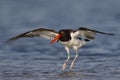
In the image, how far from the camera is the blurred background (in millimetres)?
12750

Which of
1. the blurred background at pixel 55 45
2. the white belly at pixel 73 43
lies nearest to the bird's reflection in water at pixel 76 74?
the blurred background at pixel 55 45

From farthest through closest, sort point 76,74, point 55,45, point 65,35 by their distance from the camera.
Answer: point 55,45, point 65,35, point 76,74

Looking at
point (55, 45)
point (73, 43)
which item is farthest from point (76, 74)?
point (55, 45)

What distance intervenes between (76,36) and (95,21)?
886 centimetres

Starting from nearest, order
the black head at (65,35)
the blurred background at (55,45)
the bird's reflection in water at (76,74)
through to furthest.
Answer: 1. the bird's reflection in water at (76,74)
2. the blurred background at (55,45)
3. the black head at (65,35)

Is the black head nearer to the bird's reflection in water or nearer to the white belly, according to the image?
the white belly

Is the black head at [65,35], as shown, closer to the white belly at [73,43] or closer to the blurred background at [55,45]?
the white belly at [73,43]

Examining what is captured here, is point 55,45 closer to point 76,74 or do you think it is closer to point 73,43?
point 73,43

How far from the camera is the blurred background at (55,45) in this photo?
502 inches

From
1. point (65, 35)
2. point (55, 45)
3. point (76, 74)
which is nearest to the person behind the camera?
point (76, 74)

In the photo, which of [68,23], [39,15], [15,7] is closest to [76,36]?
[68,23]

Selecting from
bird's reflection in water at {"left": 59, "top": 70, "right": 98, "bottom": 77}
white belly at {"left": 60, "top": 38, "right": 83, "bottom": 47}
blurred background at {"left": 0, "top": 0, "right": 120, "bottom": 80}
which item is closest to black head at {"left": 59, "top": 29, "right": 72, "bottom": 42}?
white belly at {"left": 60, "top": 38, "right": 83, "bottom": 47}

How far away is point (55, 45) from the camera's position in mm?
17141

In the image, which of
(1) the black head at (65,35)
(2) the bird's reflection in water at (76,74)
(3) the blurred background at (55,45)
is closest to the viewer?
(2) the bird's reflection in water at (76,74)
